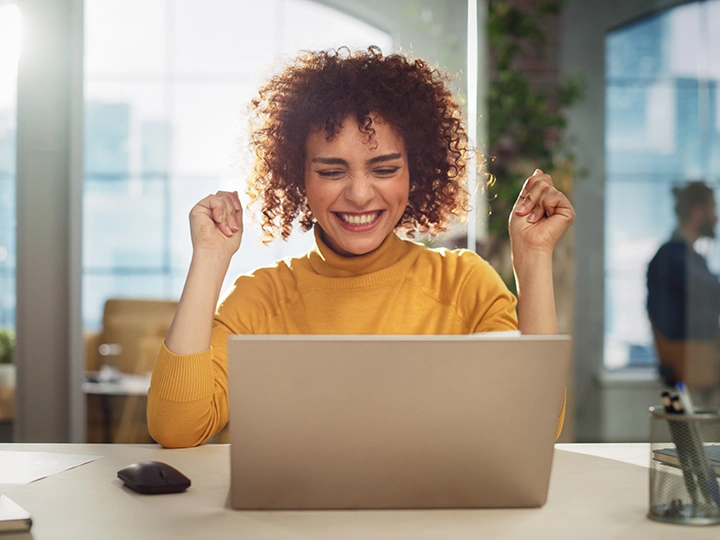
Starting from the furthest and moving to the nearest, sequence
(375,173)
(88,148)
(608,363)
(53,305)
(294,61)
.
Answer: (608,363) < (88,148) < (53,305) < (294,61) < (375,173)

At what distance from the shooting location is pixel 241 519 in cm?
87

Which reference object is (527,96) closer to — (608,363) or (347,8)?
(347,8)

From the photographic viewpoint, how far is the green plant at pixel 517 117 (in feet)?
11.9

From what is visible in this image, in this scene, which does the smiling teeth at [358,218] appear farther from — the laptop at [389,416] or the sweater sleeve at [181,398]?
the laptop at [389,416]

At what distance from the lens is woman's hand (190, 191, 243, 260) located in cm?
147

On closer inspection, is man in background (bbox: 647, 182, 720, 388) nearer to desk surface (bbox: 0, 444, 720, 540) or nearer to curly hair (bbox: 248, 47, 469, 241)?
curly hair (bbox: 248, 47, 469, 241)

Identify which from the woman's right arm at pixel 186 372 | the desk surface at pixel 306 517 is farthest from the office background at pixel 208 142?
the desk surface at pixel 306 517

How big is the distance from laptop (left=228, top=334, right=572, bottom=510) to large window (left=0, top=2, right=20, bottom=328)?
7.72 ft

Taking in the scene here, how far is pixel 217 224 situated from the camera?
4.94 feet

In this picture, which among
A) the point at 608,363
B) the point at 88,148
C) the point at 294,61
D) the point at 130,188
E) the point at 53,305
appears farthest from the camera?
the point at 608,363

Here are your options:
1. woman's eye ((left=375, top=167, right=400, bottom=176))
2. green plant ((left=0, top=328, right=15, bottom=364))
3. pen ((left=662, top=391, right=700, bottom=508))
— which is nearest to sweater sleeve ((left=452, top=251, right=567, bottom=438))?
woman's eye ((left=375, top=167, right=400, bottom=176))

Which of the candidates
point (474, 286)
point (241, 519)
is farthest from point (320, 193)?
point (241, 519)

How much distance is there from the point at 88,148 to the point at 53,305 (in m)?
0.69

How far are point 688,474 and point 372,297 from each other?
0.89m
